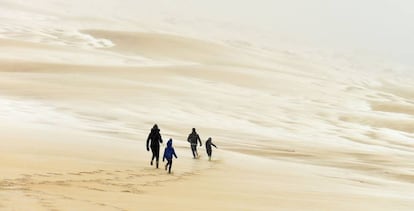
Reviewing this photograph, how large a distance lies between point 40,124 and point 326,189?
302 inches

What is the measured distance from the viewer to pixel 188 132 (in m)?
18.3

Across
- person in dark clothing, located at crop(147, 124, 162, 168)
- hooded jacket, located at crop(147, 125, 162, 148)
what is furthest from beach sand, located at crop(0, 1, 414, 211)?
hooded jacket, located at crop(147, 125, 162, 148)

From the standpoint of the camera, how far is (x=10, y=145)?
36.7 feet

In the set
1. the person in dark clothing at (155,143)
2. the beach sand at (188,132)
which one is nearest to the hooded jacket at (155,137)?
the person in dark clothing at (155,143)

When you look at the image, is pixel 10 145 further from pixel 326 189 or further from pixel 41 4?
pixel 41 4

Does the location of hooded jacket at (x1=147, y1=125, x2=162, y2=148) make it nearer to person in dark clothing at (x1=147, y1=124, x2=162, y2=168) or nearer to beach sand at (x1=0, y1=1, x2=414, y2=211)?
person in dark clothing at (x1=147, y1=124, x2=162, y2=168)

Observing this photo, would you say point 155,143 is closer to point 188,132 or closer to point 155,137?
point 155,137

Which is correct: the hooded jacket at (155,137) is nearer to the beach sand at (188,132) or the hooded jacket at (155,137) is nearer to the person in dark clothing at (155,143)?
the person in dark clothing at (155,143)

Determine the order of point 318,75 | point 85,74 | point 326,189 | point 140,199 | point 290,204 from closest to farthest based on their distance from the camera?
point 140,199 < point 290,204 < point 326,189 < point 85,74 < point 318,75

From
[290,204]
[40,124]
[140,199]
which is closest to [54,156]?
[140,199]

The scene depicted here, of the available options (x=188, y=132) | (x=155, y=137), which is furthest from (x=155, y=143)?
(x=188, y=132)

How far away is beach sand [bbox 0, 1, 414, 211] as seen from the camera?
8664 mm

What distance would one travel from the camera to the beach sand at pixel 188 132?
866cm

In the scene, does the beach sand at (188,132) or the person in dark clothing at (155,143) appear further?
the person in dark clothing at (155,143)
